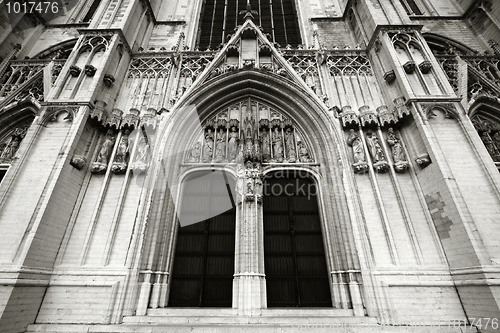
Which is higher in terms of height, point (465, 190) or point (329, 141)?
point (329, 141)

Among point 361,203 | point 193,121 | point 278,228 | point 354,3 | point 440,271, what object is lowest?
point 440,271

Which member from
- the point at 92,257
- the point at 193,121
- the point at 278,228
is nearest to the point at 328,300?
the point at 278,228

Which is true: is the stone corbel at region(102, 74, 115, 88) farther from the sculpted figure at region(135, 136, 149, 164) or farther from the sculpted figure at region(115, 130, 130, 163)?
the sculpted figure at region(135, 136, 149, 164)

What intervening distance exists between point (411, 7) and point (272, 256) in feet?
49.1

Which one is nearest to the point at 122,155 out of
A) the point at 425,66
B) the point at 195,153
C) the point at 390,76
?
the point at 195,153

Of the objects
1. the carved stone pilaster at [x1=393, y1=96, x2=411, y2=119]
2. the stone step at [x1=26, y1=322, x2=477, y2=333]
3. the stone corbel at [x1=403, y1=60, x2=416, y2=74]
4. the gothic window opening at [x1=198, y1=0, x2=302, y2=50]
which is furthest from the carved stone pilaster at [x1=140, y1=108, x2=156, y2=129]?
the stone corbel at [x1=403, y1=60, x2=416, y2=74]

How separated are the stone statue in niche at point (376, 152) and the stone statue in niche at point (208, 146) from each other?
4675mm

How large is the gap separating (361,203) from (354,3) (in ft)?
29.5

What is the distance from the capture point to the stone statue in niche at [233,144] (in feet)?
25.5

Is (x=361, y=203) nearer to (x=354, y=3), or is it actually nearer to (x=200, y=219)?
(x=200, y=219)

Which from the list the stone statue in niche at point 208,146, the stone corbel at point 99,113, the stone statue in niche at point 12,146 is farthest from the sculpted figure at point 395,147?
the stone statue in niche at point 12,146

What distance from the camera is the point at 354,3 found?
34.9 feet

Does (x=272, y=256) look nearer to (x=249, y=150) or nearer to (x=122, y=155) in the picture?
(x=249, y=150)

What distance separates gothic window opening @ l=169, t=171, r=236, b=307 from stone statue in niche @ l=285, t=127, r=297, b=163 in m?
1.96
